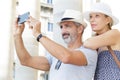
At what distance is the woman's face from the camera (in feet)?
18.0

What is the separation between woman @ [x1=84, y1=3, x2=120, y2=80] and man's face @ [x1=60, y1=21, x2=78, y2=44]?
30cm

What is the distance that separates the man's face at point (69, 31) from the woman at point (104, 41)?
0.98 ft

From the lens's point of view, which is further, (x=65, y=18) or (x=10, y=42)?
(x=10, y=42)

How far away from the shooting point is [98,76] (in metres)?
5.42

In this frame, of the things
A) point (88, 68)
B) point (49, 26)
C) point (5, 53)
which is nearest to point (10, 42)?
point (5, 53)

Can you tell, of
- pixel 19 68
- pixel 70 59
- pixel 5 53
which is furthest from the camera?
pixel 5 53

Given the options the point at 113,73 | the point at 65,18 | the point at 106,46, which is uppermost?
the point at 65,18

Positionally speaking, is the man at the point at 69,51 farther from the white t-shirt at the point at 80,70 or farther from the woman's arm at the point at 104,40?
the woman's arm at the point at 104,40

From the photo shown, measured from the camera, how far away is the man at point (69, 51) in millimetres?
5262

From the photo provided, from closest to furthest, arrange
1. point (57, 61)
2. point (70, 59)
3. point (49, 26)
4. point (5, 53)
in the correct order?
1. point (70, 59)
2. point (57, 61)
3. point (5, 53)
4. point (49, 26)

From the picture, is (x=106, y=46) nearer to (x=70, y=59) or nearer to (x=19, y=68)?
(x=70, y=59)

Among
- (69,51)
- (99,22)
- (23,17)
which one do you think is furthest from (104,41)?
(23,17)

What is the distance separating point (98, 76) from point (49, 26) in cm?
3724

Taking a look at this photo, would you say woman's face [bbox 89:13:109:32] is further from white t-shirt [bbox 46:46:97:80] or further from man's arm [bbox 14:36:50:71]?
man's arm [bbox 14:36:50:71]
